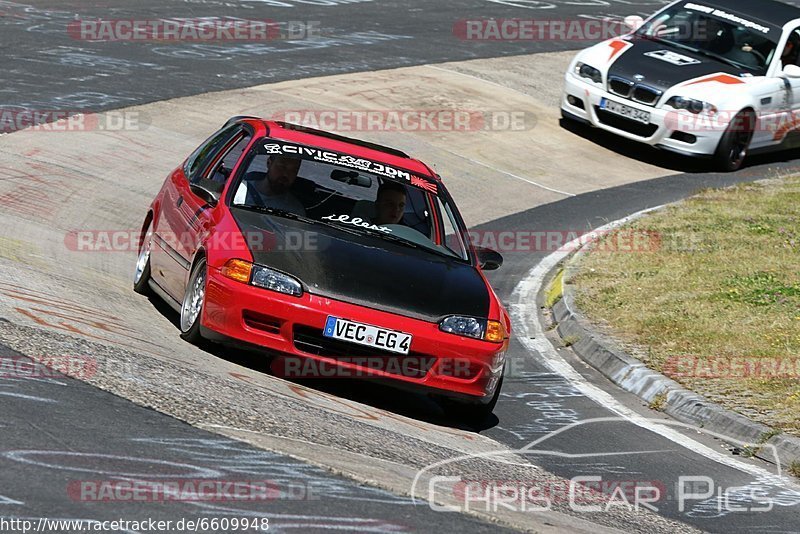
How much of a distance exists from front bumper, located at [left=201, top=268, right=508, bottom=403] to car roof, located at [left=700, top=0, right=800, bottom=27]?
11812 millimetres

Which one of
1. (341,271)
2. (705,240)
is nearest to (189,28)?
(705,240)

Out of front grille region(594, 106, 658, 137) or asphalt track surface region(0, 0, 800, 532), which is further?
front grille region(594, 106, 658, 137)

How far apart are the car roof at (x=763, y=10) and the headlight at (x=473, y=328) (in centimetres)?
1141

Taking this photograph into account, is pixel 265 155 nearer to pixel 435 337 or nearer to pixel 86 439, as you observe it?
pixel 435 337

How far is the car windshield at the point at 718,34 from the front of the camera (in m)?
17.6

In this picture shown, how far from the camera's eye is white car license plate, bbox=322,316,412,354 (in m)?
7.45

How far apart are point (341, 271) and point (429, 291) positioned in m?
0.55

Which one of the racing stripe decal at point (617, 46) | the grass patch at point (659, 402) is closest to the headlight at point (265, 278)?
the grass patch at point (659, 402)

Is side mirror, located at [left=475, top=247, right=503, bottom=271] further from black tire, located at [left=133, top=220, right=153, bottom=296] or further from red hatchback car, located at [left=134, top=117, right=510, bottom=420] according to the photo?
black tire, located at [left=133, top=220, right=153, bottom=296]

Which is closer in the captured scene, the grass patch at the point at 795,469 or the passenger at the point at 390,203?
the grass patch at the point at 795,469

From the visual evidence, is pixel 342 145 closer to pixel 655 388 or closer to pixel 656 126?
pixel 655 388

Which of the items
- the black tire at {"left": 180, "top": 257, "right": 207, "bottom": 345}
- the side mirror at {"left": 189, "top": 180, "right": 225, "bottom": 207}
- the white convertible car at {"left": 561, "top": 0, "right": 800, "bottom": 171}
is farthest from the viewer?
the white convertible car at {"left": 561, "top": 0, "right": 800, "bottom": 171}

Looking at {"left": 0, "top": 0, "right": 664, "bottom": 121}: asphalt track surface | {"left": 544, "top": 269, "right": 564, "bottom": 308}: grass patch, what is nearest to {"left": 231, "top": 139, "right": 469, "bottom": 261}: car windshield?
{"left": 544, "top": 269, "right": 564, "bottom": 308}: grass patch

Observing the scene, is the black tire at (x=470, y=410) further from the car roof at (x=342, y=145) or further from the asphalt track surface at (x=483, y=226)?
the car roof at (x=342, y=145)
